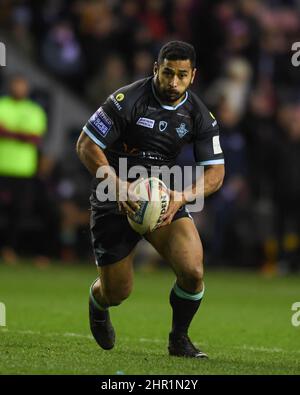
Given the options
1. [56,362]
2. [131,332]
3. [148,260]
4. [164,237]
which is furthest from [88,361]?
[148,260]

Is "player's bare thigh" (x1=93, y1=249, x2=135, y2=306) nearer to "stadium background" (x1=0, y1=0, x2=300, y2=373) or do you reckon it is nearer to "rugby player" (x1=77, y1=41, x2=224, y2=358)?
"rugby player" (x1=77, y1=41, x2=224, y2=358)

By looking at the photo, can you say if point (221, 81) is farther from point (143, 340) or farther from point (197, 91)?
point (143, 340)

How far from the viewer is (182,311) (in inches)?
325

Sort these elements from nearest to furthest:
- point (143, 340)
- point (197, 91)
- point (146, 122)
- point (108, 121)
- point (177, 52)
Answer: point (177, 52), point (108, 121), point (146, 122), point (143, 340), point (197, 91)

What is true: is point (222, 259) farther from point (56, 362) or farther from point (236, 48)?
point (56, 362)

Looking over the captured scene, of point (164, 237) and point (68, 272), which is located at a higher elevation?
point (164, 237)

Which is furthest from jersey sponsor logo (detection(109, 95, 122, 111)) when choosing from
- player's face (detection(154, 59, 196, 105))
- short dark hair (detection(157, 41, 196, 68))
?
short dark hair (detection(157, 41, 196, 68))

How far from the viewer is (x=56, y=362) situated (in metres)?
7.42

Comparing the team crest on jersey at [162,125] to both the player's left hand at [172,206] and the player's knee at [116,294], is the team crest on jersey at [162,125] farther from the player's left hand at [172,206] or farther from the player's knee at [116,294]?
the player's knee at [116,294]

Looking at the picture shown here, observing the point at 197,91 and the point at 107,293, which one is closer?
the point at 107,293

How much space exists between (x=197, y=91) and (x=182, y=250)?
10.4 metres

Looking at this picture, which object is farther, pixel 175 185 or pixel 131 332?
pixel 131 332

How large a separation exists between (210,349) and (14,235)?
26.5 feet

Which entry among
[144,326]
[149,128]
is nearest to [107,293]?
[149,128]
